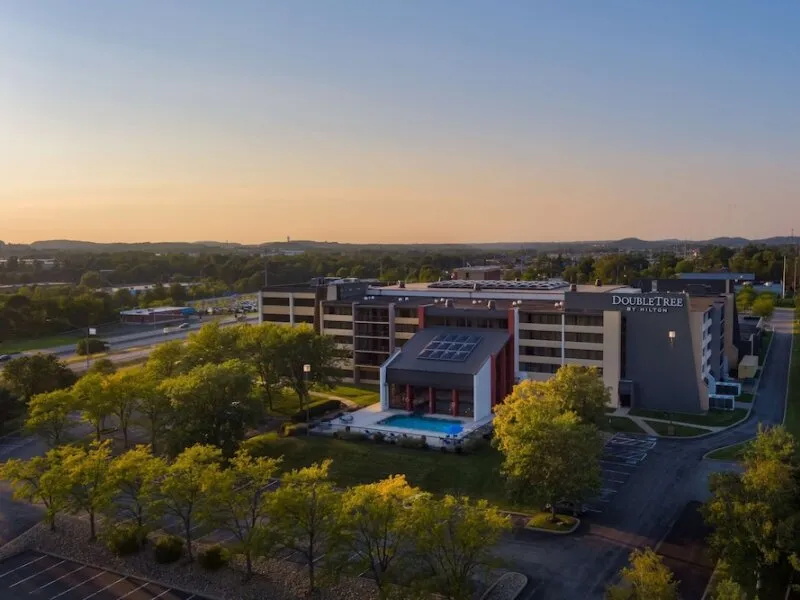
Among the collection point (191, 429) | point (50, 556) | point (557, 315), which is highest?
point (557, 315)

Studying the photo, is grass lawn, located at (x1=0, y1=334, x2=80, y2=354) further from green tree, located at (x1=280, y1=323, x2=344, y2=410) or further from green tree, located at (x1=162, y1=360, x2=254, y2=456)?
green tree, located at (x1=162, y1=360, x2=254, y2=456)

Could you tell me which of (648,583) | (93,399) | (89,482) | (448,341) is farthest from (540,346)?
(89,482)

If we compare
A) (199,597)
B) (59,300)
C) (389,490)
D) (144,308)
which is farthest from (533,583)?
(144,308)

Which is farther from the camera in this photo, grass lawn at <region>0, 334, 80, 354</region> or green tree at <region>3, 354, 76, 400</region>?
grass lawn at <region>0, 334, 80, 354</region>

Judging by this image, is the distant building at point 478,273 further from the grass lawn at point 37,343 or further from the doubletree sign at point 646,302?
the grass lawn at point 37,343

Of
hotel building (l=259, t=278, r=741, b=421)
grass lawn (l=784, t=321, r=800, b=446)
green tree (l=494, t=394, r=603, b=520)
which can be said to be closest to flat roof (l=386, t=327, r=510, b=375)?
hotel building (l=259, t=278, r=741, b=421)

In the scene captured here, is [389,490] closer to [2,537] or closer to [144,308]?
[2,537]

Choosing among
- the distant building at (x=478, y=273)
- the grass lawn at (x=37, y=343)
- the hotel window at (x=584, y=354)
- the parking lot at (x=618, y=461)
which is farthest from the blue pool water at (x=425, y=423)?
the grass lawn at (x=37, y=343)
